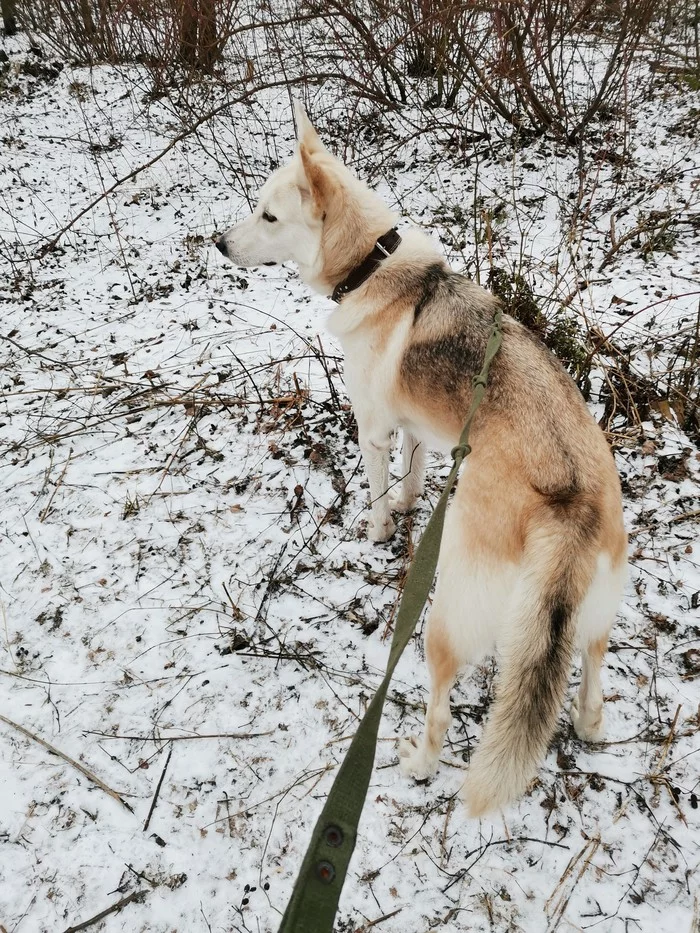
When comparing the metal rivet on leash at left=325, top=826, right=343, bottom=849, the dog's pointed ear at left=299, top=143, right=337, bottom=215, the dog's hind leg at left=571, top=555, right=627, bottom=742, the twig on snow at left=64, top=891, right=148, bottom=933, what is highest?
the dog's pointed ear at left=299, top=143, right=337, bottom=215

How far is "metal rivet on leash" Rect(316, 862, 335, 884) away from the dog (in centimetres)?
54

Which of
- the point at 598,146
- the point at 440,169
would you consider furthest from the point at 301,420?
the point at 598,146

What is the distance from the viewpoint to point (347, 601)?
2.46m

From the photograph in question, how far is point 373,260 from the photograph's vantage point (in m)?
2.22

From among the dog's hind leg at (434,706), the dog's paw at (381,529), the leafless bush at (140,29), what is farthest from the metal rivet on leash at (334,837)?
the leafless bush at (140,29)

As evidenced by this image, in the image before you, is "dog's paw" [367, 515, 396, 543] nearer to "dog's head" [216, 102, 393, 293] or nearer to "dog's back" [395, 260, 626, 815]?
"dog's back" [395, 260, 626, 815]

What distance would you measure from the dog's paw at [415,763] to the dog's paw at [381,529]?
101 centimetres

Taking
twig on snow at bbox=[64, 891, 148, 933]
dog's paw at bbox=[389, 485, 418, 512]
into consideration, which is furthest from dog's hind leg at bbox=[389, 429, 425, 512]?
twig on snow at bbox=[64, 891, 148, 933]

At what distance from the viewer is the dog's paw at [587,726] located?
6.11ft

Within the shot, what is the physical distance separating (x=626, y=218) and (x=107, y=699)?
5.19 metres

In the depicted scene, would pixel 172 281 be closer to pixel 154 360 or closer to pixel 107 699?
pixel 154 360

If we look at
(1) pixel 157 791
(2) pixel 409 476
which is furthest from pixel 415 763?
(2) pixel 409 476

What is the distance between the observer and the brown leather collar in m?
2.22

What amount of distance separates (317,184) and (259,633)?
6.49 feet
